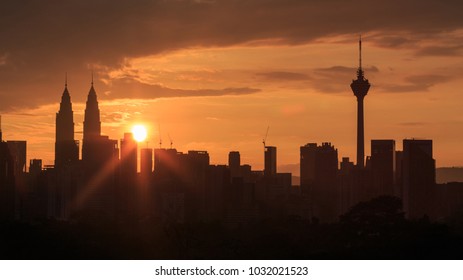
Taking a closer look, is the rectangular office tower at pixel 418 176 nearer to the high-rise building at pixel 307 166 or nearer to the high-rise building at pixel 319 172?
the high-rise building at pixel 319 172

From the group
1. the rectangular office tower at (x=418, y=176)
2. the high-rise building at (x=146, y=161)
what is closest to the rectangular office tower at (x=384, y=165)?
the rectangular office tower at (x=418, y=176)

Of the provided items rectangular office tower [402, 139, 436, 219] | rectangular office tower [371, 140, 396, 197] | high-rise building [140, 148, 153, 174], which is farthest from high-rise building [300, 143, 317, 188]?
high-rise building [140, 148, 153, 174]

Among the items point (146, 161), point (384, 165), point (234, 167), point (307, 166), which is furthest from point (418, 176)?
point (146, 161)

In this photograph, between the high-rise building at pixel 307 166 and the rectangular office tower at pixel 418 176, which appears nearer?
the rectangular office tower at pixel 418 176

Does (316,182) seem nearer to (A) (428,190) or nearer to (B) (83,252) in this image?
(A) (428,190)

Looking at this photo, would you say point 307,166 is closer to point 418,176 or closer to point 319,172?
point 319,172

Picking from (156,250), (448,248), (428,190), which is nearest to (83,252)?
(156,250)

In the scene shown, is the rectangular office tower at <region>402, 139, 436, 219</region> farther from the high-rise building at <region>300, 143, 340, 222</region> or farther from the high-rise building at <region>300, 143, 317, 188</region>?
the high-rise building at <region>300, 143, 317, 188</region>

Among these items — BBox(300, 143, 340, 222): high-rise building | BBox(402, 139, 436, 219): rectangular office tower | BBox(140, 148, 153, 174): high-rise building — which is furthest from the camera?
BBox(140, 148, 153, 174): high-rise building
